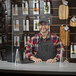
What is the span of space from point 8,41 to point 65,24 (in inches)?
47.6

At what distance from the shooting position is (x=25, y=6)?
5016 millimetres

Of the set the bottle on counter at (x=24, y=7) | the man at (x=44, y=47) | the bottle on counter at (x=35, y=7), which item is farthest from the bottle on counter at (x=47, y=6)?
the man at (x=44, y=47)

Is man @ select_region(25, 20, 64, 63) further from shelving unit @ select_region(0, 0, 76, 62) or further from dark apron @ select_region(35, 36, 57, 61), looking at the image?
shelving unit @ select_region(0, 0, 76, 62)

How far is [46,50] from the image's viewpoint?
3641 mm

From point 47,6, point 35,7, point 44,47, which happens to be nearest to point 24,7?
point 35,7

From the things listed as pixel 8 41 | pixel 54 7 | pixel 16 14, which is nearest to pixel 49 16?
pixel 54 7

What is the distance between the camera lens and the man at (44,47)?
3.46 m

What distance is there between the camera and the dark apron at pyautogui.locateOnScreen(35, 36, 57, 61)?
3.50m

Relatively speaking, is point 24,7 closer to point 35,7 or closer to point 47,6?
point 35,7

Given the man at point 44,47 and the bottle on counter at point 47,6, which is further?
the bottle on counter at point 47,6

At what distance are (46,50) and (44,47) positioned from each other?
0.05 meters

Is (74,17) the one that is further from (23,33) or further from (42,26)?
(42,26)

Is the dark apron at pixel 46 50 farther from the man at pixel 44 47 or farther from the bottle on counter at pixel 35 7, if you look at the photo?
the bottle on counter at pixel 35 7

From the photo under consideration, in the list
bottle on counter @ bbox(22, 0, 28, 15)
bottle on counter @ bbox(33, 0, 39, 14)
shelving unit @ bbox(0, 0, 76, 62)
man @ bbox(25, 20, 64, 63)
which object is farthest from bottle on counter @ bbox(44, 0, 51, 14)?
man @ bbox(25, 20, 64, 63)
